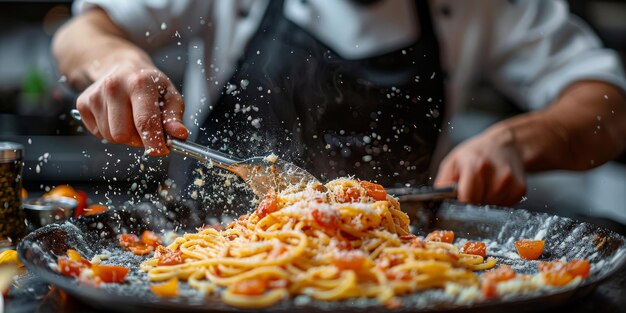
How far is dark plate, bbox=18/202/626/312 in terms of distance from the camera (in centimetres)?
133

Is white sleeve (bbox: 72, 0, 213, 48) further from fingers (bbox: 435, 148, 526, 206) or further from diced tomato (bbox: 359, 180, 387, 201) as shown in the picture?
diced tomato (bbox: 359, 180, 387, 201)

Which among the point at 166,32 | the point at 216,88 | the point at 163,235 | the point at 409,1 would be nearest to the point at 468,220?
the point at 163,235

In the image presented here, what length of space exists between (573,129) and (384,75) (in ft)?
3.06

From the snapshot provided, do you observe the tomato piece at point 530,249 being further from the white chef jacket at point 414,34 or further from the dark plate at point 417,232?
the white chef jacket at point 414,34

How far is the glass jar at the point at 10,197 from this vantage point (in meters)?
2.05

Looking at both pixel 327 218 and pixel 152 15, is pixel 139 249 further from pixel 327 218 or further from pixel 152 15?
pixel 152 15

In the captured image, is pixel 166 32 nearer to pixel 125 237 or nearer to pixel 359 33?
A: pixel 359 33

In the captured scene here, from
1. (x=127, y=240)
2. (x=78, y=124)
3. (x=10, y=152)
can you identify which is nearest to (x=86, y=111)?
Answer: (x=10, y=152)

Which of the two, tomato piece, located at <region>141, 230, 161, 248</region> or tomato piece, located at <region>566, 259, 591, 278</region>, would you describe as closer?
tomato piece, located at <region>566, 259, 591, 278</region>

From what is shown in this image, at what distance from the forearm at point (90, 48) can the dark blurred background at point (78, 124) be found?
1.09 metres

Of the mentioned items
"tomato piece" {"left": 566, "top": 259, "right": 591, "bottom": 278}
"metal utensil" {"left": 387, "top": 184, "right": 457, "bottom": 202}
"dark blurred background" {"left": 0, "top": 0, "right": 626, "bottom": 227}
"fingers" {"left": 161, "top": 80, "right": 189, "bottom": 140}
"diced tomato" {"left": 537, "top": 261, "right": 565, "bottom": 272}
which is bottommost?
"dark blurred background" {"left": 0, "top": 0, "right": 626, "bottom": 227}

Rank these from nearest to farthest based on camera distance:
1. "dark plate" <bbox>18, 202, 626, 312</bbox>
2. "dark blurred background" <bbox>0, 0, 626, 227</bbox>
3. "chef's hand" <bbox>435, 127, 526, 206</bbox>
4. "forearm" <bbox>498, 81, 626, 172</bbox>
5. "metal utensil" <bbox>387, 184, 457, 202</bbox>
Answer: "dark plate" <bbox>18, 202, 626, 312</bbox> → "metal utensil" <bbox>387, 184, 457, 202</bbox> → "chef's hand" <bbox>435, 127, 526, 206</bbox> → "forearm" <bbox>498, 81, 626, 172</bbox> → "dark blurred background" <bbox>0, 0, 626, 227</bbox>

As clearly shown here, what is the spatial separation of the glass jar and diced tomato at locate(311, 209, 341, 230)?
952mm

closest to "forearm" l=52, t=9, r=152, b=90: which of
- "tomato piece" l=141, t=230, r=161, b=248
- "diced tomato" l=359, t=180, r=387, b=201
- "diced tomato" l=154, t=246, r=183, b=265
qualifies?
"tomato piece" l=141, t=230, r=161, b=248
